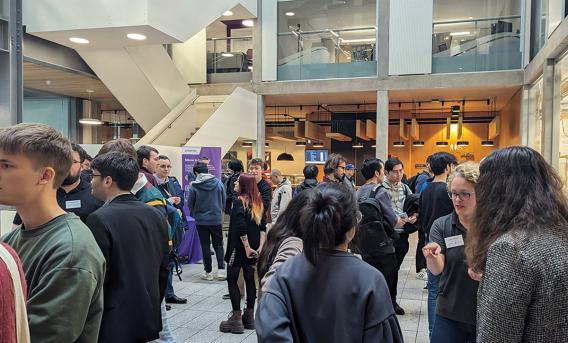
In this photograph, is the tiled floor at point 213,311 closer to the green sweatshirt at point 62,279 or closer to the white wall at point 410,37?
the green sweatshirt at point 62,279

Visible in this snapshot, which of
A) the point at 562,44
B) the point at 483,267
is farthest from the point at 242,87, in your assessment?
the point at 483,267

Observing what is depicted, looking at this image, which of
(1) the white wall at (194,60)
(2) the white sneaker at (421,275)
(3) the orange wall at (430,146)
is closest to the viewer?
(2) the white sneaker at (421,275)

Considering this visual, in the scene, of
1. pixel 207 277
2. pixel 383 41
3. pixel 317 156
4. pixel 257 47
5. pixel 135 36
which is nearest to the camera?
pixel 207 277

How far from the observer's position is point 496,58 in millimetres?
11719

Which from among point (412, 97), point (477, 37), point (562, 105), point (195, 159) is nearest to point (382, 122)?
point (412, 97)

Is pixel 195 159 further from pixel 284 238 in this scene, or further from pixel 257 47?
pixel 284 238

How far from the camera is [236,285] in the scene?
173 inches

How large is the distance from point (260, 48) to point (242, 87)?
1280 mm

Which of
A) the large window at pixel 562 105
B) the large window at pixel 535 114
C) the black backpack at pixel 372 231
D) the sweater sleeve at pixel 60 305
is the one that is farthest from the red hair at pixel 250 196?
the large window at pixel 535 114

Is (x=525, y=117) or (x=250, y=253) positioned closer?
(x=250, y=253)

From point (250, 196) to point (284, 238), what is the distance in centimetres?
255

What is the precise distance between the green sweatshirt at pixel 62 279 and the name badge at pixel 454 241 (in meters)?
1.78

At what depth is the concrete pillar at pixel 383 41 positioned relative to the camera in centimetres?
1262

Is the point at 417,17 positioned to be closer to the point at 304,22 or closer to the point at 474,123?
the point at 304,22
